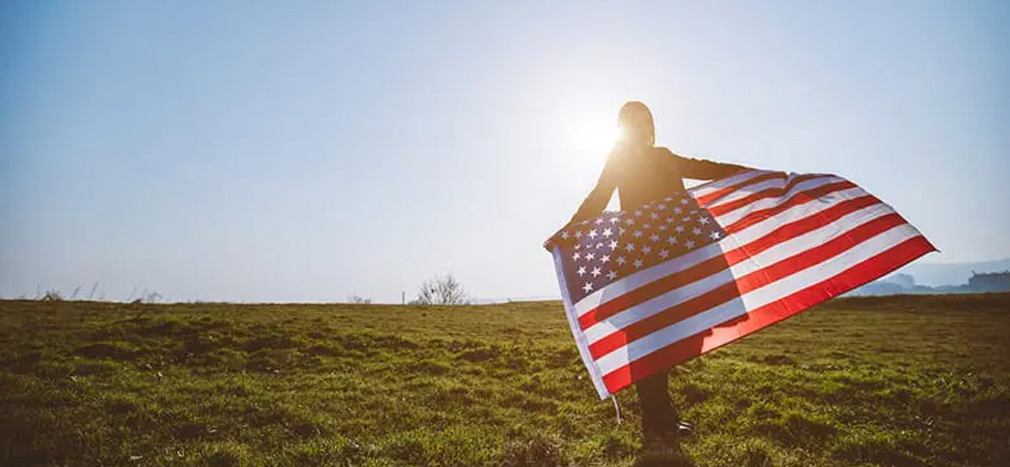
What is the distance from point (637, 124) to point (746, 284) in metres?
2.24

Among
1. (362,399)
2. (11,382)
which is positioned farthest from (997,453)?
(11,382)

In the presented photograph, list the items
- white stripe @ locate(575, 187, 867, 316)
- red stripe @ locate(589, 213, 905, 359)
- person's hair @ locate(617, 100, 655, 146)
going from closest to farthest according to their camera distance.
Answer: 1. red stripe @ locate(589, 213, 905, 359)
2. white stripe @ locate(575, 187, 867, 316)
3. person's hair @ locate(617, 100, 655, 146)

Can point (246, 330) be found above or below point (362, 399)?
above

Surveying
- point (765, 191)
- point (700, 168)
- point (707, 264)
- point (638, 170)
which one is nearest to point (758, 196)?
point (765, 191)

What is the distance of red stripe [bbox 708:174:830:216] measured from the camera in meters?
6.67

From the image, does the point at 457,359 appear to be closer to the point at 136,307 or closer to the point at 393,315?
the point at 393,315

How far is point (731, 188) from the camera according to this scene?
6.97m

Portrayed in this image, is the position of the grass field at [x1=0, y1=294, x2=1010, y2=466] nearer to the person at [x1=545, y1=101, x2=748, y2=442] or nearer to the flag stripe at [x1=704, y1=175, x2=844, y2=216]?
the person at [x1=545, y1=101, x2=748, y2=442]

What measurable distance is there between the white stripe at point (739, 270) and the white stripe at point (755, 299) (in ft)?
0.78

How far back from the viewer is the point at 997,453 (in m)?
5.64

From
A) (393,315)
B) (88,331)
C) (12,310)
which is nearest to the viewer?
(88,331)

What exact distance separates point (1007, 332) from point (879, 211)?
24710 millimetres

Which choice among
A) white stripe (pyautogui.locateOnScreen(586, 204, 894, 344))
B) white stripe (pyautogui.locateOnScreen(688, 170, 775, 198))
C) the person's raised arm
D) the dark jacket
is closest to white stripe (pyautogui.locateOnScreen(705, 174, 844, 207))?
white stripe (pyautogui.locateOnScreen(688, 170, 775, 198))

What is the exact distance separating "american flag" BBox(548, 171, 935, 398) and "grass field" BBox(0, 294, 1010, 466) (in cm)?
118
